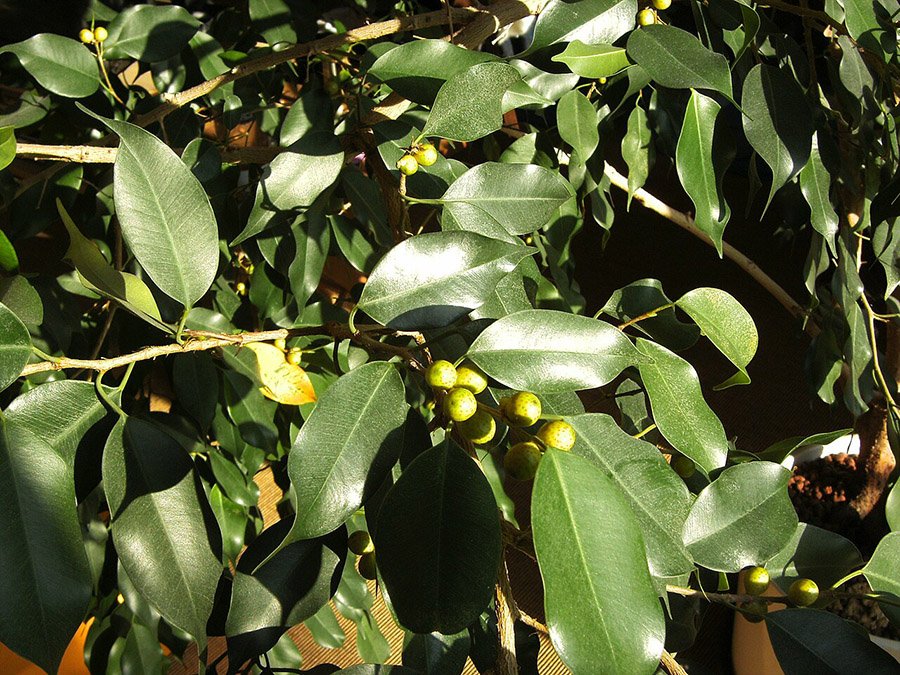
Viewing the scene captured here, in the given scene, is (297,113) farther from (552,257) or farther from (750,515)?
(750,515)

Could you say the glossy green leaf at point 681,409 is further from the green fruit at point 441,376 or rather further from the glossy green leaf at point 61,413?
the glossy green leaf at point 61,413

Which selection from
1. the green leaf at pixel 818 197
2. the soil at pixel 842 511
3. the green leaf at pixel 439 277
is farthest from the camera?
the soil at pixel 842 511

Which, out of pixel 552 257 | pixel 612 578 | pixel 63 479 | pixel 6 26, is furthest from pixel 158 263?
pixel 6 26

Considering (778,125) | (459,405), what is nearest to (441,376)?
(459,405)

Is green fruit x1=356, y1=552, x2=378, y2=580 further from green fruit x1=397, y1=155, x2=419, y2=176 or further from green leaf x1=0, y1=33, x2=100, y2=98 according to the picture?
green leaf x1=0, y1=33, x2=100, y2=98

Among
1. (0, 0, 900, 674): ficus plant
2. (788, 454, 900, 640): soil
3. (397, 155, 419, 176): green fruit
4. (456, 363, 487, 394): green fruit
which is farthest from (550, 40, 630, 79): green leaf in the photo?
(788, 454, 900, 640): soil

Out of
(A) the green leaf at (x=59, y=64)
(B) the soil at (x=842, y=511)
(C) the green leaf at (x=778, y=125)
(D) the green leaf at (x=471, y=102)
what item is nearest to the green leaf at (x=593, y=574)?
(D) the green leaf at (x=471, y=102)

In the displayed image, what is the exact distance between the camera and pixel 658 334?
485mm

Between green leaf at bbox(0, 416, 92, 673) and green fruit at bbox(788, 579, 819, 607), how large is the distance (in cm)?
36

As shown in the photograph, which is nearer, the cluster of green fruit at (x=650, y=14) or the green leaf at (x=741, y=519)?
the green leaf at (x=741, y=519)

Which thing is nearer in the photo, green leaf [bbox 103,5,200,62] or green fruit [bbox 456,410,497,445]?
green fruit [bbox 456,410,497,445]

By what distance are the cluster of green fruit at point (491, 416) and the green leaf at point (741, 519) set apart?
4.8 inches

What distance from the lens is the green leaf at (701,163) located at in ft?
1.61

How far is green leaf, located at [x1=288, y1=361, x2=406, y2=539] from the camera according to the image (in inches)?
12.2
